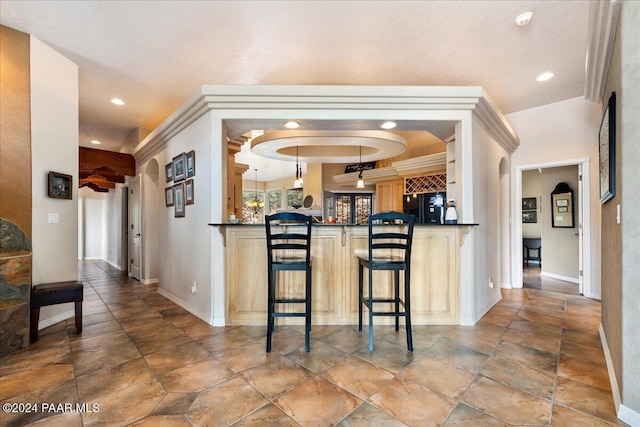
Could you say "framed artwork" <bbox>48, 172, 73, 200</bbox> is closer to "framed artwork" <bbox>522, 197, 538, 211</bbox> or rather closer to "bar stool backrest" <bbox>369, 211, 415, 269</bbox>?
"bar stool backrest" <bbox>369, 211, 415, 269</bbox>

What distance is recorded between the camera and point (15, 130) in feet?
8.98

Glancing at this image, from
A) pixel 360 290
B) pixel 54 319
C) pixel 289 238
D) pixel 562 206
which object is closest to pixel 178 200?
pixel 54 319

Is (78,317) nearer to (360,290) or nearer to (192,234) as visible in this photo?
(192,234)

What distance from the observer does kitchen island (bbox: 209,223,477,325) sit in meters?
3.00

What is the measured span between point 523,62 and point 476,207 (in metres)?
1.76

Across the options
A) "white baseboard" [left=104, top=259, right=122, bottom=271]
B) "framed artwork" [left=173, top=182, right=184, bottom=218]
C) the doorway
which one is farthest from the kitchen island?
"white baseboard" [left=104, top=259, right=122, bottom=271]

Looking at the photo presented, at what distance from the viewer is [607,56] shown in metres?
2.07

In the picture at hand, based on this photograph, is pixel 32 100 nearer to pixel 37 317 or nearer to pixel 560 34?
pixel 37 317

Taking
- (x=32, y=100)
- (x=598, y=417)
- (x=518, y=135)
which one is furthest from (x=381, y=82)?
(x=32, y=100)

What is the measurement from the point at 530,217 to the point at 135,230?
8.97 metres

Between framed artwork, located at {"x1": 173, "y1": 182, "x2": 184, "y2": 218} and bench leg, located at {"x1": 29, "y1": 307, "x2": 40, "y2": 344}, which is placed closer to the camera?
bench leg, located at {"x1": 29, "y1": 307, "x2": 40, "y2": 344}

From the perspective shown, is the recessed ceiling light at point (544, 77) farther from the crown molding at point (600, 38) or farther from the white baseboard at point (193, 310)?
the white baseboard at point (193, 310)

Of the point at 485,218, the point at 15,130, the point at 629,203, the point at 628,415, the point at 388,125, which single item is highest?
the point at 388,125

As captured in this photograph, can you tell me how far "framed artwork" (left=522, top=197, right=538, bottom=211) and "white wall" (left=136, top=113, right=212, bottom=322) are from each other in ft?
23.8
